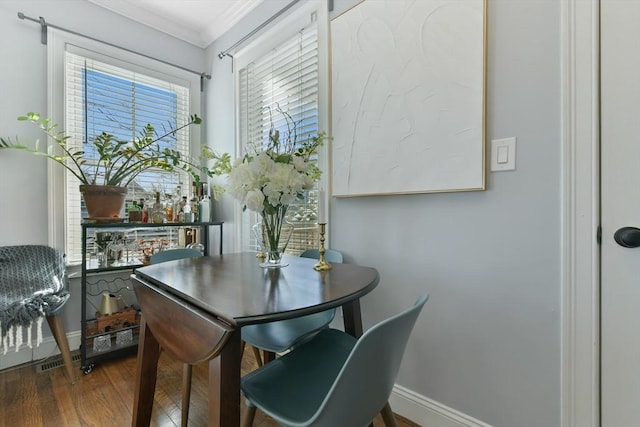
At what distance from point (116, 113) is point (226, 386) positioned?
2575 mm

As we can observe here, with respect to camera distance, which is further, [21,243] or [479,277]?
[21,243]

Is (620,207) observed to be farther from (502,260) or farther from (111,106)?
(111,106)

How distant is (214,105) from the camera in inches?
113

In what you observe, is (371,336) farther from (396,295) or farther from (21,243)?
(21,243)

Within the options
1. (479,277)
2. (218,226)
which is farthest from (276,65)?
(479,277)

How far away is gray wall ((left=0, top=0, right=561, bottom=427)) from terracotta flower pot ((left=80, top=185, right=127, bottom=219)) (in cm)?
159

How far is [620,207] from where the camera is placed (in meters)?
0.99

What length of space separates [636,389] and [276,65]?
256cm

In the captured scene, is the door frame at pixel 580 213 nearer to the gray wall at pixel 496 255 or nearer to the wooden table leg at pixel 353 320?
the gray wall at pixel 496 255

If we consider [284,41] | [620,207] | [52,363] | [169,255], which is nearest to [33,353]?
[52,363]

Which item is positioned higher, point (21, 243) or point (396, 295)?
point (21, 243)

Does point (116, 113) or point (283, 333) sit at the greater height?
point (116, 113)

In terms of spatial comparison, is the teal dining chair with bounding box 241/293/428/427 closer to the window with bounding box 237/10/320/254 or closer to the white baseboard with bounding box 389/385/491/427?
the white baseboard with bounding box 389/385/491/427

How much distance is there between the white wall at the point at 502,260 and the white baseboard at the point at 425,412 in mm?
29
